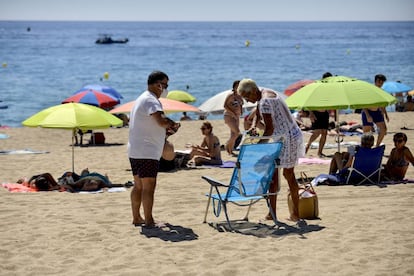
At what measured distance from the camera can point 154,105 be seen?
6.49 meters

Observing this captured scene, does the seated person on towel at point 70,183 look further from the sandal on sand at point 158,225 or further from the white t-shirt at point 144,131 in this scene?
the white t-shirt at point 144,131

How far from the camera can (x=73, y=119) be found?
Result: 30.3 ft

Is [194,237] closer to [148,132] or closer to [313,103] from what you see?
[148,132]

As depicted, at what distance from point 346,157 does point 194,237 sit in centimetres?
350

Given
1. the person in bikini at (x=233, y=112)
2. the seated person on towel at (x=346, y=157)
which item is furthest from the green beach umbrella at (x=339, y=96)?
the person in bikini at (x=233, y=112)

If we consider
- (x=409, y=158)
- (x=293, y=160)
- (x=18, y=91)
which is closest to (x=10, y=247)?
(x=293, y=160)

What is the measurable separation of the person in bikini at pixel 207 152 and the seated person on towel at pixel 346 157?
2.29m

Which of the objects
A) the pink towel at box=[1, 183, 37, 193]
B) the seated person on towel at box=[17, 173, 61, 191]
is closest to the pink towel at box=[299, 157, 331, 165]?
the seated person on towel at box=[17, 173, 61, 191]

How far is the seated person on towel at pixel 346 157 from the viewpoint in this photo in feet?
29.5

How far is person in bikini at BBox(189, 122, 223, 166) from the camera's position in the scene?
11258mm

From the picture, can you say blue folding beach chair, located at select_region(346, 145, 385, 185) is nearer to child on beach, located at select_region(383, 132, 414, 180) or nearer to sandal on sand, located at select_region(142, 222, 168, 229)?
child on beach, located at select_region(383, 132, 414, 180)

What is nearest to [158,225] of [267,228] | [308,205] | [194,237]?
[194,237]

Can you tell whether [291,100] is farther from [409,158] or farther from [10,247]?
[10,247]

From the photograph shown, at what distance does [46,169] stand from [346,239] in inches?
258
